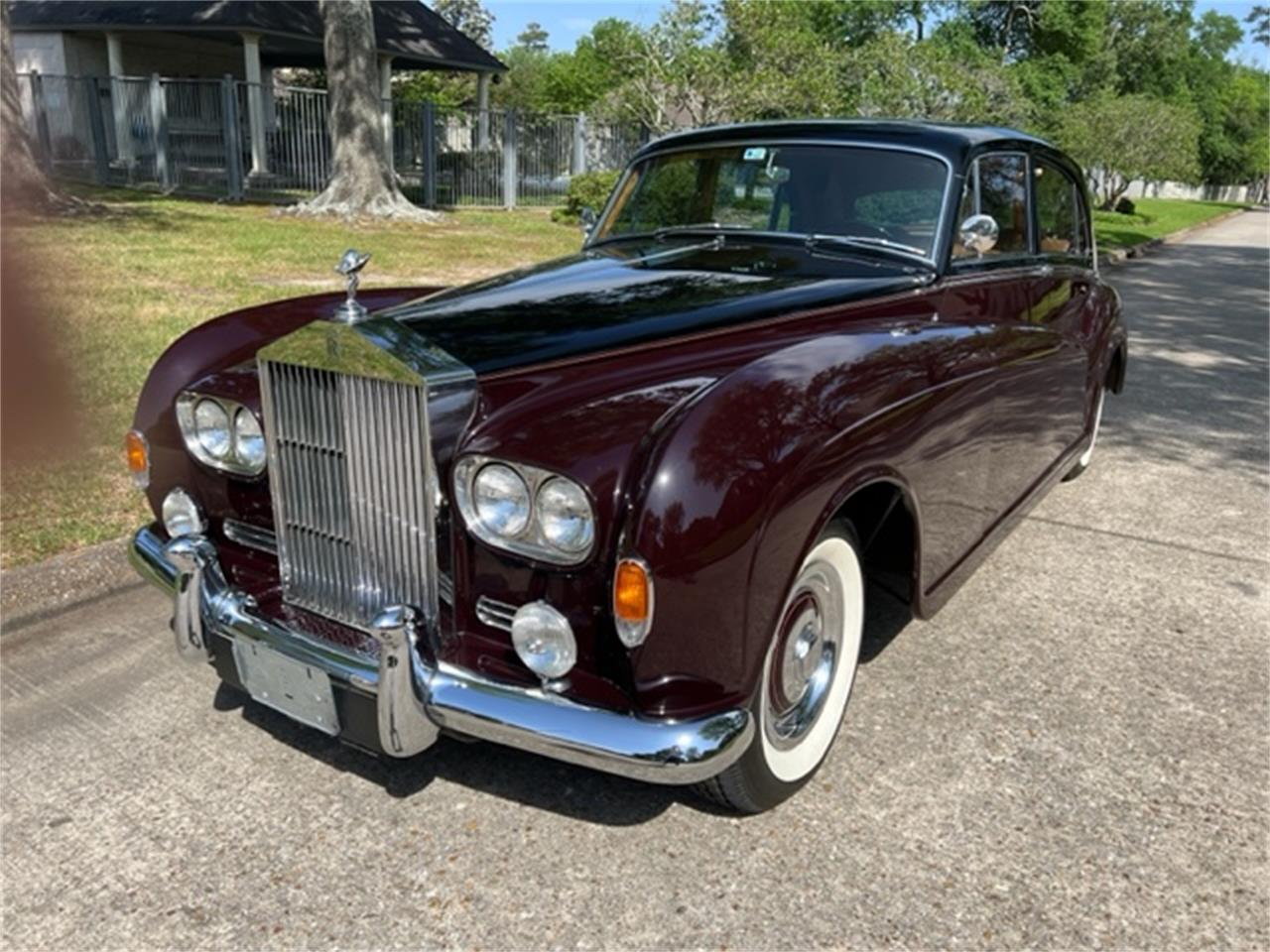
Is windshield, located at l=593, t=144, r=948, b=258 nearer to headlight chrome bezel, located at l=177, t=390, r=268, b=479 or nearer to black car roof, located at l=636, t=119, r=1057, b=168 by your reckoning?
black car roof, located at l=636, t=119, r=1057, b=168

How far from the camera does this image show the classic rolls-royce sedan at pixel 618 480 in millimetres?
2168

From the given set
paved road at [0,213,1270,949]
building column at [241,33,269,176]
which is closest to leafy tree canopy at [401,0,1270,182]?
building column at [241,33,269,176]

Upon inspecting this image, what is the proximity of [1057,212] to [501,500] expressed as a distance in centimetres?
361

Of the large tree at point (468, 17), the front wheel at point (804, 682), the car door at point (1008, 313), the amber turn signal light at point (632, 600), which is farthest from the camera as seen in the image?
the large tree at point (468, 17)

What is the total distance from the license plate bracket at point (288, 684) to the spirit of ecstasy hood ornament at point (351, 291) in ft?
2.77

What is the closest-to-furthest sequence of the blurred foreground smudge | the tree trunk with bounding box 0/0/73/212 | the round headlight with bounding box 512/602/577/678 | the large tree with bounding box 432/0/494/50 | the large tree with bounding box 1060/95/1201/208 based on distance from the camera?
the round headlight with bounding box 512/602/577/678 < the blurred foreground smudge < the tree trunk with bounding box 0/0/73/212 < the large tree with bounding box 1060/95/1201/208 < the large tree with bounding box 432/0/494/50

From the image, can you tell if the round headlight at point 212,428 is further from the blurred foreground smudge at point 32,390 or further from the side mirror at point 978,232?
the blurred foreground smudge at point 32,390

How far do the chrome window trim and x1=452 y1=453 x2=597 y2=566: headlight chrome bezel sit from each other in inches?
76.0

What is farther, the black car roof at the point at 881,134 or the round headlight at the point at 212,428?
the black car roof at the point at 881,134

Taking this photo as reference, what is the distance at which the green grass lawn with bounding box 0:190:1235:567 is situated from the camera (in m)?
4.48

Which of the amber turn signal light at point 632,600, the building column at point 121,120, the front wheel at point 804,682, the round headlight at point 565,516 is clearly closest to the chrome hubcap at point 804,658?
the front wheel at point 804,682

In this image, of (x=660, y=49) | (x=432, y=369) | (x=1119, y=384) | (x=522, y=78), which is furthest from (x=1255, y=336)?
(x=522, y=78)

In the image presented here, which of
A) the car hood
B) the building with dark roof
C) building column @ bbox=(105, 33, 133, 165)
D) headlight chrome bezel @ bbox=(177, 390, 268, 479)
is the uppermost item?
the building with dark roof

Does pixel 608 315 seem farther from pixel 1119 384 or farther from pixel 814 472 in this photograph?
pixel 1119 384
